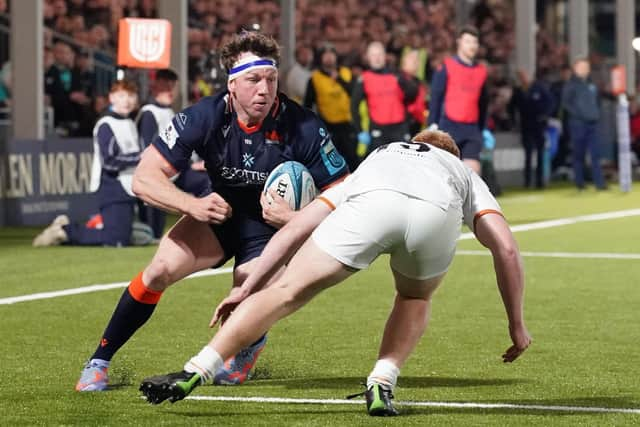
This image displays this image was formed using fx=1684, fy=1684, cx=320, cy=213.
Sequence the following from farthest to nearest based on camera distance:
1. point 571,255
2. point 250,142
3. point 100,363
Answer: point 571,255
point 100,363
point 250,142

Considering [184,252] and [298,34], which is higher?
[298,34]

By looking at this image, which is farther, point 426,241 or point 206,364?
point 426,241

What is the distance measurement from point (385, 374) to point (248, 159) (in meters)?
1.32

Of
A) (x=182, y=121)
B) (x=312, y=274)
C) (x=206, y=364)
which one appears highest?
(x=182, y=121)

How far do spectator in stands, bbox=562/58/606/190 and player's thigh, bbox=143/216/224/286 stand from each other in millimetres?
19496

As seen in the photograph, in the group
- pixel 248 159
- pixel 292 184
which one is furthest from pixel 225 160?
pixel 292 184

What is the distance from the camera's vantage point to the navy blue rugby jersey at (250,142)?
7789 mm

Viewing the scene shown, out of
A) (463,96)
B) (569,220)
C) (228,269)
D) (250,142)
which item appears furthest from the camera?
(569,220)

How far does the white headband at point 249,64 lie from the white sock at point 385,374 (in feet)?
4.95

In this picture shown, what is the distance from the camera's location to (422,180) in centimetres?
688

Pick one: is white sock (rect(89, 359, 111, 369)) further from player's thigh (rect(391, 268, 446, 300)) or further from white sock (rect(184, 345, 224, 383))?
player's thigh (rect(391, 268, 446, 300))

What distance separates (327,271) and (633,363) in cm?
285

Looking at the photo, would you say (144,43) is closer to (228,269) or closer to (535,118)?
(228,269)

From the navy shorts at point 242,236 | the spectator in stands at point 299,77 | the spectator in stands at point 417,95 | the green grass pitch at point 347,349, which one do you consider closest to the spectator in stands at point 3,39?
the spectator in stands at point 299,77
